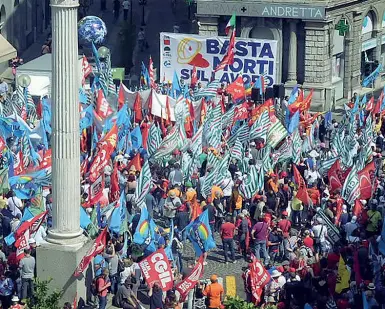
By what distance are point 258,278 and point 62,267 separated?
4.38 metres

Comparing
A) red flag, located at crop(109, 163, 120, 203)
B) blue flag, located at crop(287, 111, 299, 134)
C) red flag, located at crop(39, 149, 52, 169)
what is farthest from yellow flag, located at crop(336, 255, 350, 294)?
blue flag, located at crop(287, 111, 299, 134)

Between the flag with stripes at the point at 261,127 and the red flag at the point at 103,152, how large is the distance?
455 centimetres

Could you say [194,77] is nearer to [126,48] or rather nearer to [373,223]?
[126,48]

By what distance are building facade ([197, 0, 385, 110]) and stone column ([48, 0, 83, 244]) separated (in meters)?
27.2

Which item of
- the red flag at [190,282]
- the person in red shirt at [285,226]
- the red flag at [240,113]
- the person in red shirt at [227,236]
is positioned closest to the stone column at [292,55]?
the red flag at [240,113]

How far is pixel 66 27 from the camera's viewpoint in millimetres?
30547

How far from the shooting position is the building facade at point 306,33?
57.3 metres

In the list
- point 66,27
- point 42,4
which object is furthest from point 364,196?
point 42,4

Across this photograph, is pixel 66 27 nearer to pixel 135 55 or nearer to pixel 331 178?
pixel 331 178

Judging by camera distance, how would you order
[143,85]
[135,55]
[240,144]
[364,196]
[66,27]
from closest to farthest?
[66,27], [364,196], [240,144], [143,85], [135,55]

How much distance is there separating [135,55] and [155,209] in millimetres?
28725

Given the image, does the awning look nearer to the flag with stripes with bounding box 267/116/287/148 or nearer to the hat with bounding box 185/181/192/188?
the flag with stripes with bounding box 267/116/287/148

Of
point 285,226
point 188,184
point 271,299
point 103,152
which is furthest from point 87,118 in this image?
point 271,299

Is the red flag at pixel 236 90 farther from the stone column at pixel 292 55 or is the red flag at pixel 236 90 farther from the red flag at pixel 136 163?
the red flag at pixel 136 163
